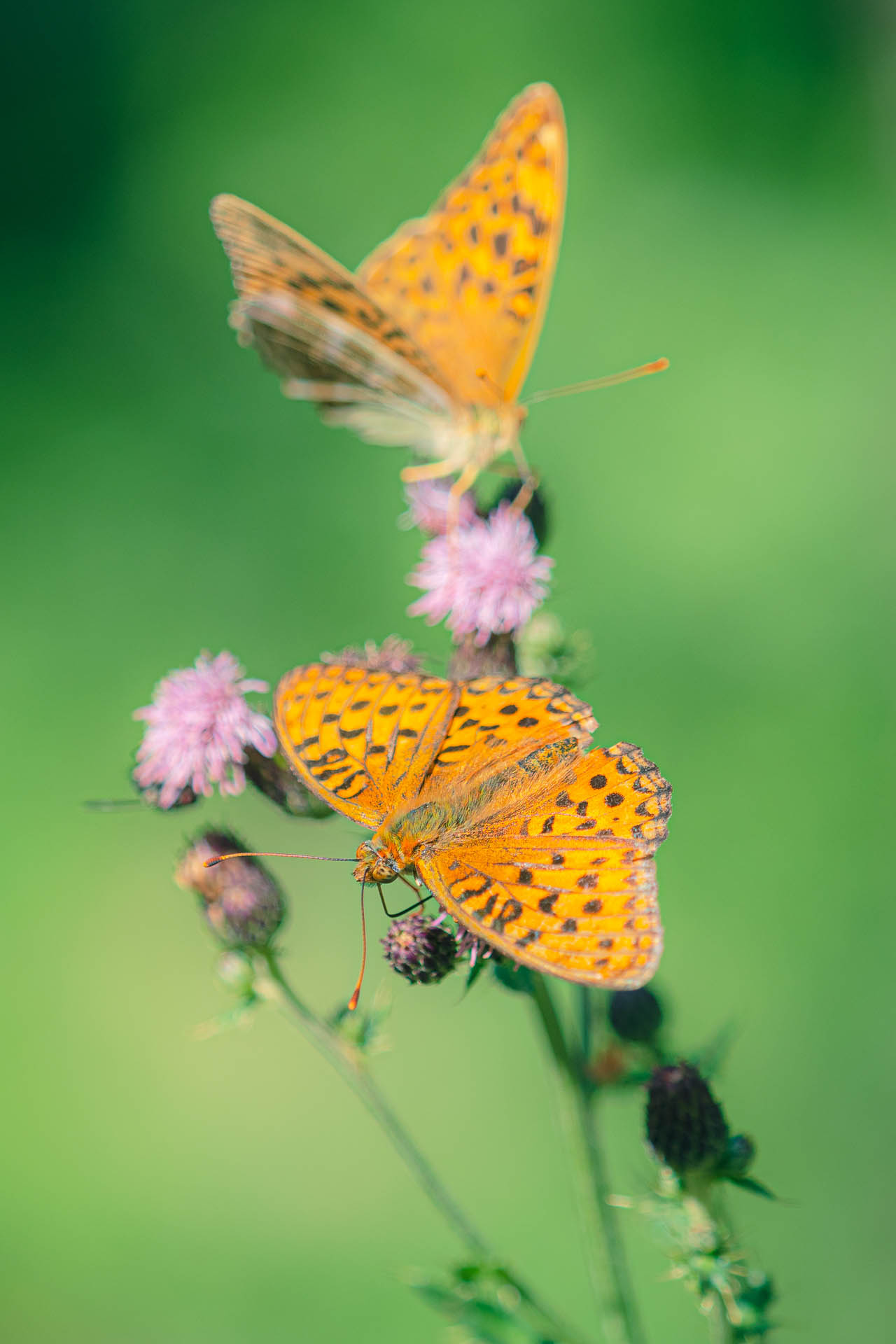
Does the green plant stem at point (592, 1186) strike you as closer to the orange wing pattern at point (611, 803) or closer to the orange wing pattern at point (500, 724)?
the orange wing pattern at point (611, 803)

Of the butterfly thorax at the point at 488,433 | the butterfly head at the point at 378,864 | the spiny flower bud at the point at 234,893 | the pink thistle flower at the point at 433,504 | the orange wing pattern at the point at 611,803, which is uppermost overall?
the butterfly thorax at the point at 488,433

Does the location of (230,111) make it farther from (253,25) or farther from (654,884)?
(654,884)

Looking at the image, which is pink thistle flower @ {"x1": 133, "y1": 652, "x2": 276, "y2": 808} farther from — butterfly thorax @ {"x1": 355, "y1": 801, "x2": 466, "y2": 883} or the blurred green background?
the blurred green background

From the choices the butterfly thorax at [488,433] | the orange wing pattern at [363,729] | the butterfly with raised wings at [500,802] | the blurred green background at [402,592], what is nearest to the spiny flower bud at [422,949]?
the butterfly with raised wings at [500,802]

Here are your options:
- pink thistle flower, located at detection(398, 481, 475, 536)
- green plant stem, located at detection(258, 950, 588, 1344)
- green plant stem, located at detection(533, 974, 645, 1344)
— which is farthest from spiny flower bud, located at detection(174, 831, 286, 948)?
pink thistle flower, located at detection(398, 481, 475, 536)

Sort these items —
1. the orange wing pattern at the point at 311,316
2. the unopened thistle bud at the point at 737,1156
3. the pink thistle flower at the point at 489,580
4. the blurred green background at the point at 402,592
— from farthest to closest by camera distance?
1. the blurred green background at the point at 402,592
2. the orange wing pattern at the point at 311,316
3. the pink thistle flower at the point at 489,580
4. the unopened thistle bud at the point at 737,1156

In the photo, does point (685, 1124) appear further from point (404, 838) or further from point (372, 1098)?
point (404, 838)
